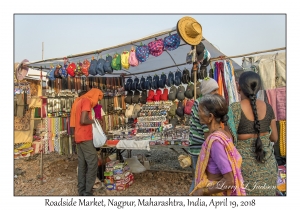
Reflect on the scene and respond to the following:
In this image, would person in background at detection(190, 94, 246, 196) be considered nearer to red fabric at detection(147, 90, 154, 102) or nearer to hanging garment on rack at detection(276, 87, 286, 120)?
hanging garment on rack at detection(276, 87, 286, 120)

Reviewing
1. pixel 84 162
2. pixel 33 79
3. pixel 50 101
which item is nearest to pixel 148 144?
pixel 84 162

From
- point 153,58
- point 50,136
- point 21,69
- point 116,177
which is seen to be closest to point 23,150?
point 50,136

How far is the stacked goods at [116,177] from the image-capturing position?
4.19 meters

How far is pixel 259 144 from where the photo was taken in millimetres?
1773

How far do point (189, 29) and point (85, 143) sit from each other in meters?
2.47

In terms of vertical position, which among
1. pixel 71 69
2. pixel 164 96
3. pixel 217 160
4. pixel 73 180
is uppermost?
pixel 71 69

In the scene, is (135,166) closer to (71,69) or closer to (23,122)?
(71,69)

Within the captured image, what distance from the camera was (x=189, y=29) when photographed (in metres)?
3.07

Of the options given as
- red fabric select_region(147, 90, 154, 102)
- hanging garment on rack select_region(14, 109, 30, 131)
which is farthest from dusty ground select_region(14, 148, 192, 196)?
red fabric select_region(147, 90, 154, 102)

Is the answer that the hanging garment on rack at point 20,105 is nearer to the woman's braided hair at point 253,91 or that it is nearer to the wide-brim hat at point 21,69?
the wide-brim hat at point 21,69

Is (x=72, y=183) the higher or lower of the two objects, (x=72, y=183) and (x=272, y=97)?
the lower

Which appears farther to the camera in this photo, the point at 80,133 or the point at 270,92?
the point at 270,92

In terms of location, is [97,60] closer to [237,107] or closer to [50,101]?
[50,101]

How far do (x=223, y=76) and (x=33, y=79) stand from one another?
579 cm
